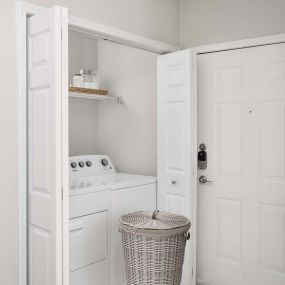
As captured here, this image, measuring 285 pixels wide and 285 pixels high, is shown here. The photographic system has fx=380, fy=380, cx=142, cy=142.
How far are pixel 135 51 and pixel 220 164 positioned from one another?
1.36 m

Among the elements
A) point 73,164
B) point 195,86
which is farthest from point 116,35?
point 73,164

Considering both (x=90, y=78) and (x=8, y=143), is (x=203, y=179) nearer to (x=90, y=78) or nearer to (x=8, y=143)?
(x=90, y=78)

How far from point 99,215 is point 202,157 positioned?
1074 mm

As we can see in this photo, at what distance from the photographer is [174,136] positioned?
3.29 meters

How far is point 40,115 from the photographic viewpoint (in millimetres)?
2160

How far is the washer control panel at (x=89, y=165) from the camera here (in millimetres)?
3299

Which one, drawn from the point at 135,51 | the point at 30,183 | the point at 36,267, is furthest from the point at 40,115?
the point at 135,51

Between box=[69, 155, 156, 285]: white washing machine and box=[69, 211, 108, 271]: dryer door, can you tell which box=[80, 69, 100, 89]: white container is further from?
box=[69, 211, 108, 271]: dryer door

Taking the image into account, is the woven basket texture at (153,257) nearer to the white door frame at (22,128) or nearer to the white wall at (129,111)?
the white door frame at (22,128)

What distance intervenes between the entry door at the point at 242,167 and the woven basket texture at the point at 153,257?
2.50 ft

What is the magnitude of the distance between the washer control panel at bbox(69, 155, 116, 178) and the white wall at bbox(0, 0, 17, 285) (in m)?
1.02

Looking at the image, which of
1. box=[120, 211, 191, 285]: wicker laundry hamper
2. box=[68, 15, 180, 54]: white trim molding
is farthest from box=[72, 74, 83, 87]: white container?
box=[120, 211, 191, 285]: wicker laundry hamper

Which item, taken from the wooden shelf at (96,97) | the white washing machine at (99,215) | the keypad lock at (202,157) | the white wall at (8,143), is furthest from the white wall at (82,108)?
the white wall at (8,143)

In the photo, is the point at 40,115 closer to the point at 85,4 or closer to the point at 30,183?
the point at 30,183
